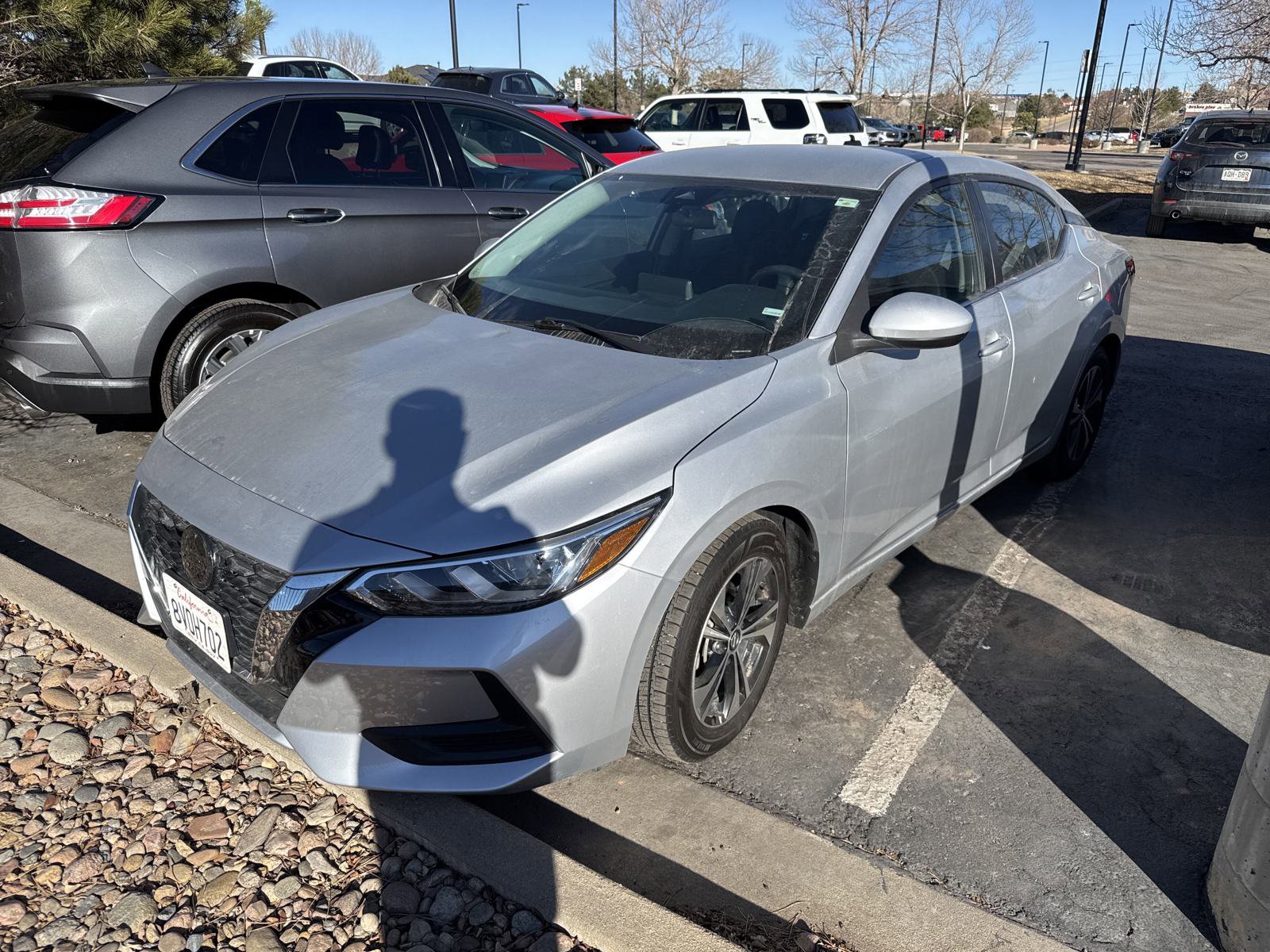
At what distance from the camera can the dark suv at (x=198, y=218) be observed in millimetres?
4031

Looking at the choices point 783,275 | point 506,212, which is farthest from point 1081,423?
point 506,212

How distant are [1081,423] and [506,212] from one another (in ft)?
10.6

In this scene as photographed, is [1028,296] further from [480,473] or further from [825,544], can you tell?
[480,473]

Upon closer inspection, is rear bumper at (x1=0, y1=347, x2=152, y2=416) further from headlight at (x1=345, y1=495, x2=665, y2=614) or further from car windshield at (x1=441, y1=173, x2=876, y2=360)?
headlight at (x1=345, y1=495, x2=665, y2=614)

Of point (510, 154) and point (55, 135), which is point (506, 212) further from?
point (55, 135)

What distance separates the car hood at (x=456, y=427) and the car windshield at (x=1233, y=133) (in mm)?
13055

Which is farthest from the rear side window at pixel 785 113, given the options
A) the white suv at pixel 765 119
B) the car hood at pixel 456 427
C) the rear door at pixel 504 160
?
the car hood at pixel 456 427

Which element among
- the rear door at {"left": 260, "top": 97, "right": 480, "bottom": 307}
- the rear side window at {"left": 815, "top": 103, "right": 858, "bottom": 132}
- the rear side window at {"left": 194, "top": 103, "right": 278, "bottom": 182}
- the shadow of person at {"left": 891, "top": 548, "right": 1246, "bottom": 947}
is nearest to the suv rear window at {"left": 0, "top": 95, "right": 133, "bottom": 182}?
the rear side window at {"left": 194, "top": 103, "right": 278, "bottom": 182}

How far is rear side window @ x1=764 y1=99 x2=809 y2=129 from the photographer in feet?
52.1

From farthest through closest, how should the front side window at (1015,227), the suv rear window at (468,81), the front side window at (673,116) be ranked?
the suv rear window at (468,81) < the front side window at (673,116) < the front side window at (1015,227)

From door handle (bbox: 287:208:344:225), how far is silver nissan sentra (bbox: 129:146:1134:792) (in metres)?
1.26

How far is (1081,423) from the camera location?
4.81m

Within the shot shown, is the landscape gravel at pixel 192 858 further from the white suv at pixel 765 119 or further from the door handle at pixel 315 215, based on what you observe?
the white suv at pixel 765 119

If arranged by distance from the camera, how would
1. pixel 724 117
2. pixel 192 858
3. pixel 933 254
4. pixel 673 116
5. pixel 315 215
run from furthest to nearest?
pixel 673 116 → pixel 724 117 → pixel 315 215 → pixel 933 254 → pixel 192 858
